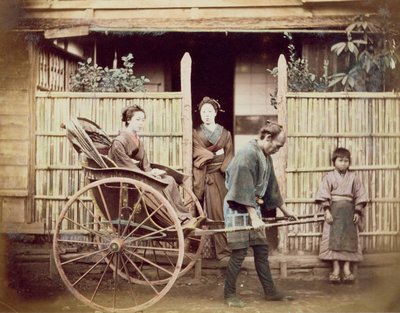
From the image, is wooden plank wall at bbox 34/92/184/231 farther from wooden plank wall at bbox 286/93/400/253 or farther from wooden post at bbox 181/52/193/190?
wooden plank wall at bbox 286/93/400/253

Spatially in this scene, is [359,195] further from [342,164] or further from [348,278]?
[348,278]

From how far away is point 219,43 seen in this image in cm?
763

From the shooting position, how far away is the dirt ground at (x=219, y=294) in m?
5.25

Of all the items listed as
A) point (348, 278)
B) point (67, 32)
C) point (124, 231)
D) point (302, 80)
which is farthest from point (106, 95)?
point (348, 278)

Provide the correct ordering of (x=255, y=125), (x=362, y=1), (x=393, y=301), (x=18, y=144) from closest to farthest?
(x=393, y=301), (x=362, y=1), (x=18, y=144), (x=255, y=125)

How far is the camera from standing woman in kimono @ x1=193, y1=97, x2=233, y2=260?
249 inches

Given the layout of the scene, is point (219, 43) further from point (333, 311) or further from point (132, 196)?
point (333, 311)

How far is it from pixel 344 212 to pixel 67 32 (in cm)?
393

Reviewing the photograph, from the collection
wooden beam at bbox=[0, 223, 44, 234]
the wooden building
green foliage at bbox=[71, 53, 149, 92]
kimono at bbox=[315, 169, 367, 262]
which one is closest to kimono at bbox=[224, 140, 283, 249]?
kimono at bbox=[315, 169, 367, 262]

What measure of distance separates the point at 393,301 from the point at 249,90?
3.52 metres

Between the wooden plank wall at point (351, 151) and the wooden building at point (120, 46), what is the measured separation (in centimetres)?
20

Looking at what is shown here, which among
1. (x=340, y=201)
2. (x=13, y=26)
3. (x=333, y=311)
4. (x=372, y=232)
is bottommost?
(x=333, y=311)

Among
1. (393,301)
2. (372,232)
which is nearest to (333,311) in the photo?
(393,301)

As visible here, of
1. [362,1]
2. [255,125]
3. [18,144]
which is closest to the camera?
[362,1]
